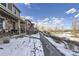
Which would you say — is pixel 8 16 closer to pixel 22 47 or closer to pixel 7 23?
pixel 7 23

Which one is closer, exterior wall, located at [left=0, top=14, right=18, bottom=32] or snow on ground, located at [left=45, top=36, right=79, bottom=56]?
snow on ground, located at [left=45, top=36, right=79, bottom=56]

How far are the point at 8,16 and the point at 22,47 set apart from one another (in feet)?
1.57

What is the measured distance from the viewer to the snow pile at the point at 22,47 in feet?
8.70

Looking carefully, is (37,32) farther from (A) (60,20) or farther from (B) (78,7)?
(B) (78,7)

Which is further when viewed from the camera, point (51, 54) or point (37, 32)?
point (37, 32)

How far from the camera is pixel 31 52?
268 centimetres

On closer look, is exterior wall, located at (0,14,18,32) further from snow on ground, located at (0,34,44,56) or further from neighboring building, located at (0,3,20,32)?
snow on ground, located at (0,34,44,56)

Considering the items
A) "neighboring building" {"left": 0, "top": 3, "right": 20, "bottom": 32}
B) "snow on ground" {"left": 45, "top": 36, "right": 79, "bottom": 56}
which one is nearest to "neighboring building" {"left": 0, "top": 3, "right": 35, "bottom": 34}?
"neighboring building" {"left": 0, "top": 3, "right": 20, "bottom": 32}

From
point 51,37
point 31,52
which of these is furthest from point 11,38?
point 51,37

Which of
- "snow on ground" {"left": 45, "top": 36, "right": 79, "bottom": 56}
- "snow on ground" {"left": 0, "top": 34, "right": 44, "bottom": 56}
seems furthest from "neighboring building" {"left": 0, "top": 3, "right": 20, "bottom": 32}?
"snow on ground" {"left": 45, "top": 36, "right": 79, "bottom": 56}

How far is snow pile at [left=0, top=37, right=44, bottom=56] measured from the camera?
265cm

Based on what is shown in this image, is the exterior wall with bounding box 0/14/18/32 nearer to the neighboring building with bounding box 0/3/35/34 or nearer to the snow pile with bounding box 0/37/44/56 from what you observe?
the neighboring building with bounding box 0/3/35/34

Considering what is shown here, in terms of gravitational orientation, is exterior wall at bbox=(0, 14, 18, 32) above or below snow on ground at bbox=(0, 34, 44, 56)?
above

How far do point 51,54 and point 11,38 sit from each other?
61cm
